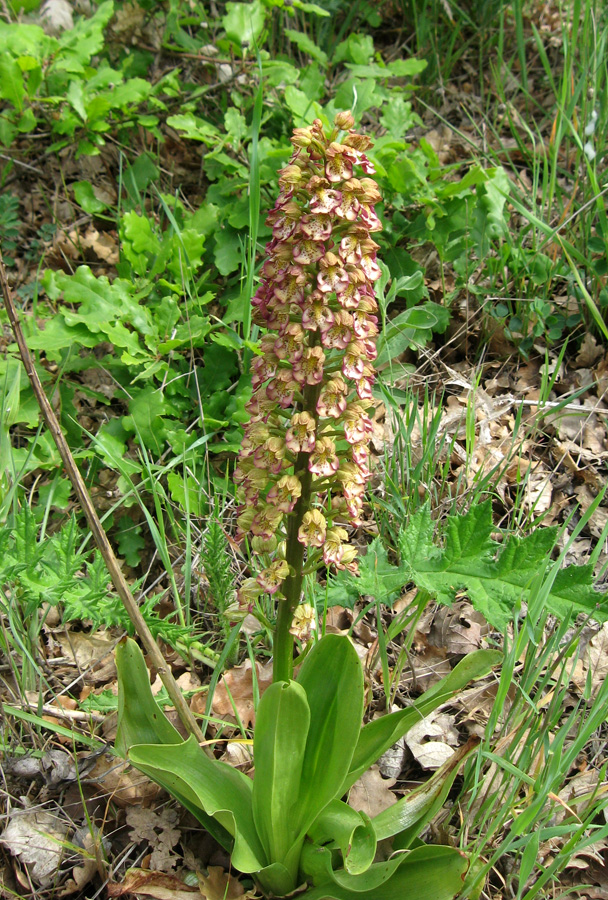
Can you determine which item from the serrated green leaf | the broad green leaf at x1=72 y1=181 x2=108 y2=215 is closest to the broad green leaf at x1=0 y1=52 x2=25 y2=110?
the broad green leaf at x1=72 y1=181 x2=108 y2=215

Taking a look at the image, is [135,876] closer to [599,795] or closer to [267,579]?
[267,579]

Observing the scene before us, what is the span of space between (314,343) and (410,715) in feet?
3.22

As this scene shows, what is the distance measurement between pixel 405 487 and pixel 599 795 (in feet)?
4.43

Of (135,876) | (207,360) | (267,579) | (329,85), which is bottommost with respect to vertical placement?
(135,876)

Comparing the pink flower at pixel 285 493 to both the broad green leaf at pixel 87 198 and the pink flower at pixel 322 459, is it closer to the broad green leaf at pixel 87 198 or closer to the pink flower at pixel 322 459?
the pink flower at pixel 322 459

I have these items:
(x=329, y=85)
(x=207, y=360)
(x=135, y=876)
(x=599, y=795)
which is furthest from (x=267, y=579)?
(x=329, y=85)

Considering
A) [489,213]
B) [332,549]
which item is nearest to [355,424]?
[332,549]

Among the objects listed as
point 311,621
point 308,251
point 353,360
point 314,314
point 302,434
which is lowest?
point 311,621

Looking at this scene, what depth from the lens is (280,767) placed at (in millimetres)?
1805

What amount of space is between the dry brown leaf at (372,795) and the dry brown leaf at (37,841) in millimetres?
908

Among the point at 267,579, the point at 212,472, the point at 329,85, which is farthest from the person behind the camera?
the point at 329,85

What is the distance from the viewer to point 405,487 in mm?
3105

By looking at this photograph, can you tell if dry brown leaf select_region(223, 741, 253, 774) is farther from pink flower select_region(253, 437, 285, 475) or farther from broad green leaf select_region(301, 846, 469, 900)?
pink flower select_region(253, 437, 285, 475)

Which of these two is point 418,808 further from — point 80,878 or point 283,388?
point 283,388
